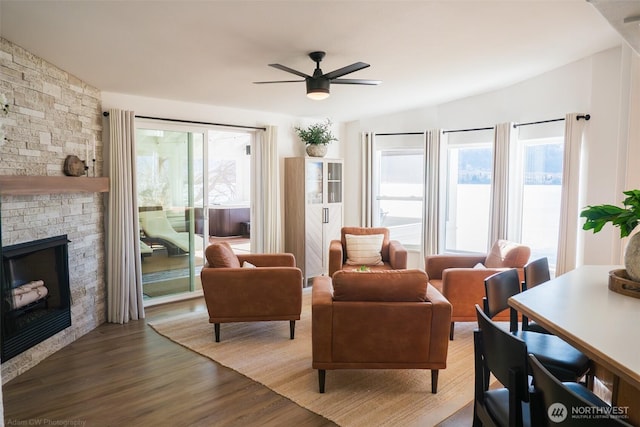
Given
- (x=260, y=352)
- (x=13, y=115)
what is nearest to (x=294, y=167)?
(x=260, y=352)

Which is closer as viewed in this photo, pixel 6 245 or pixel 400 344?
pixel 400 344

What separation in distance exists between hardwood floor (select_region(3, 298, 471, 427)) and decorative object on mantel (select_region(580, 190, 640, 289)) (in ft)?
4.44

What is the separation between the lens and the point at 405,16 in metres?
2.95

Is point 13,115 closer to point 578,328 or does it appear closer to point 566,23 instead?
point 578,328

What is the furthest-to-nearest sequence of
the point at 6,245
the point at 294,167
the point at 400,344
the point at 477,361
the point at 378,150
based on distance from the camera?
the point at 378,150 < the point at 294,167 < the point at 6,245 < the point at 400,344 < the point at 477,361

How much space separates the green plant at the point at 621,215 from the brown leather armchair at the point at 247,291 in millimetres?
2422

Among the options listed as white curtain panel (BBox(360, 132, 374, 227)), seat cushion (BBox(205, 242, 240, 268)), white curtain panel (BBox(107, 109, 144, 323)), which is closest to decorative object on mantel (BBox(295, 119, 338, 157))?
white curtain panel (BBox(360, 132, 374, 227))

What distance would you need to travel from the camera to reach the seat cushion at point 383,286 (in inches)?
113

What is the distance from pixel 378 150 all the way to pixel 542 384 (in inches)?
227

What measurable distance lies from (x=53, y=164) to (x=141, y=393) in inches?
81.9

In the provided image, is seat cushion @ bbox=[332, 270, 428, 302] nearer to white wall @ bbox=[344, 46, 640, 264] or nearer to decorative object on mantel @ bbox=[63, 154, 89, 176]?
white wall @ bbox=[344, 46, 640, 264]

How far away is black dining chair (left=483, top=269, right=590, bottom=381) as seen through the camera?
190 centimetres

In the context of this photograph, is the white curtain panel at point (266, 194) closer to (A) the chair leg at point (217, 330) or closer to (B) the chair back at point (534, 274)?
(A) the chair leg at point (217, 330)

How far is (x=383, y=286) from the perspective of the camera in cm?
→ 287
